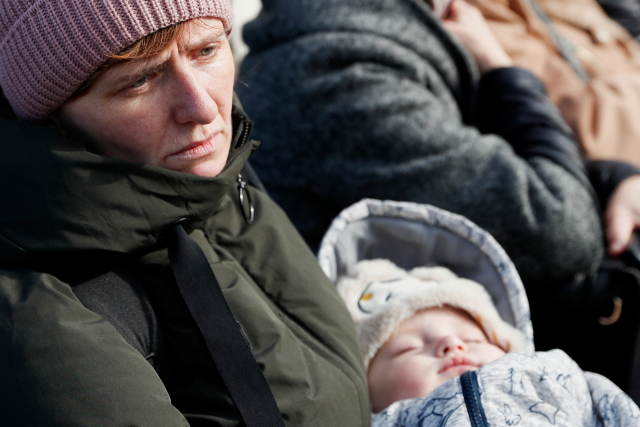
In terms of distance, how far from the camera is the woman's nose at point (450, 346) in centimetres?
129

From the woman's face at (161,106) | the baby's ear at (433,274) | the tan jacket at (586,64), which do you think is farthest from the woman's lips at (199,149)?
the tan jacket at (586,64)

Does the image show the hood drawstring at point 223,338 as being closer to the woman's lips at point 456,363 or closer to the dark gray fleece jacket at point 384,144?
the woman's lips at point 456,363

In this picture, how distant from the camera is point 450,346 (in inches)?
50.8

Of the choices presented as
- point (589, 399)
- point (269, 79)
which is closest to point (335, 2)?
point (269, 79)

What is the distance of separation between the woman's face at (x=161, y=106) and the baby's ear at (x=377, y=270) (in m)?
0.68

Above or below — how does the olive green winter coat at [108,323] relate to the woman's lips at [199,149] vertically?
below

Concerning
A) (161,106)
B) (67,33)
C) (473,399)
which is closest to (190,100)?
(161,106)

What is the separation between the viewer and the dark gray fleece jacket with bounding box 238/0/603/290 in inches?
64.1

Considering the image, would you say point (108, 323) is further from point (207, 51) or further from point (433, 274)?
point (433, 274)

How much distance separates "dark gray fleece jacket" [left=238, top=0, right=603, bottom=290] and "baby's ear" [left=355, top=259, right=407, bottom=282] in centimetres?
22

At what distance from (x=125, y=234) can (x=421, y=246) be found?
93 centimetres

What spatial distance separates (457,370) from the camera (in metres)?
1.25

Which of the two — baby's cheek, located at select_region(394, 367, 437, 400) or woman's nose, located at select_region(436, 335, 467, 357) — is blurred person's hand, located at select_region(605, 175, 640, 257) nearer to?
woman's nose, located at select_region(436, 335, 467, 357)

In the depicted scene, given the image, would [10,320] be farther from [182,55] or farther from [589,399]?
[589,399]
